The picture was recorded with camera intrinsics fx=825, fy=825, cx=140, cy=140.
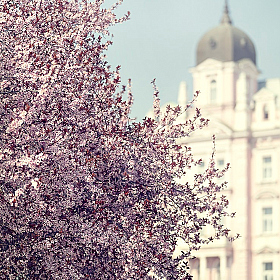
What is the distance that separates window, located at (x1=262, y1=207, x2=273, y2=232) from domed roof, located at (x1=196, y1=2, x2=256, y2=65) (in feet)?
39.3

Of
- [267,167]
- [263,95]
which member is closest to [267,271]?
[267,167]

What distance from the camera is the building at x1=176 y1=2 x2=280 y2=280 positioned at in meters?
58.6

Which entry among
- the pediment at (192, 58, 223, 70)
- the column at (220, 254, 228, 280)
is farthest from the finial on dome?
the column at (220, 254, 228, 280)

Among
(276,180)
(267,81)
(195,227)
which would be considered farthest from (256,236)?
(195,227)

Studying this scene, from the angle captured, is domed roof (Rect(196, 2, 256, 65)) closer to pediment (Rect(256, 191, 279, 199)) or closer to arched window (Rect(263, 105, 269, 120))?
arched window (Rect(263, 105, 269, 120))

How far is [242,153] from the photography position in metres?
60.1

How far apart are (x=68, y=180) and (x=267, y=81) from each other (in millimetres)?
53323

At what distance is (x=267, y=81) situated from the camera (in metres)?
65.2

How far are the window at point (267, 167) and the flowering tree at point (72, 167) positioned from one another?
44.1 metres

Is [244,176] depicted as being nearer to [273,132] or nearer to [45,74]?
[273,132]

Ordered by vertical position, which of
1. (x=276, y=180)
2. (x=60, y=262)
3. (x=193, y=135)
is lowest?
(x=60, y=262)

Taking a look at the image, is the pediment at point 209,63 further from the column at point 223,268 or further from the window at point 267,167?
the column at point 223,268

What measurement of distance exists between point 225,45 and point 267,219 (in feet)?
46.0

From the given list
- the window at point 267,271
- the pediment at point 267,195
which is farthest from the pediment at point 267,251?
the pediment at point 267,195
